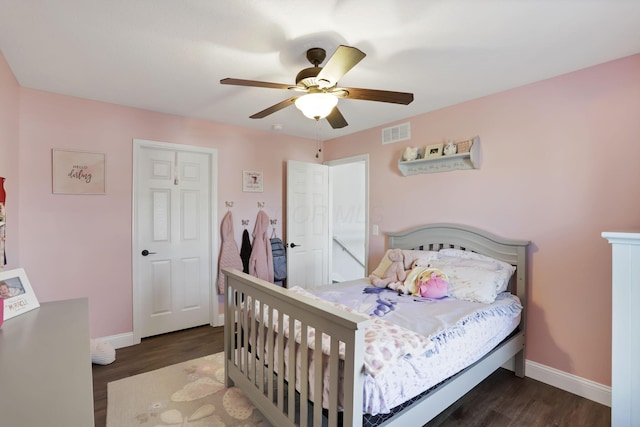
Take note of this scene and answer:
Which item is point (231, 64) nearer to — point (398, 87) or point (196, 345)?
point (398, 87)

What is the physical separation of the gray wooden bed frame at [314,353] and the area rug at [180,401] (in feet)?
0.51

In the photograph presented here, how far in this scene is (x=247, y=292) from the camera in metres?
2.05

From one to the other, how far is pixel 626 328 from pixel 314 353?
66.8 inches

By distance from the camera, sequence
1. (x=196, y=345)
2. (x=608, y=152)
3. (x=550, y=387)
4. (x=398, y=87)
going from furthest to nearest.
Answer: (x=196, y=345) → (x=398, y=87) → (x=550, y=387) → (x=608, y=152)

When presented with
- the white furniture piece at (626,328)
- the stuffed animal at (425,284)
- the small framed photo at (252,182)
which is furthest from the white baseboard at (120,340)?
the white furniture piece at (626,328)

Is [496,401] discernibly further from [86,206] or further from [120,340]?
[86,206]

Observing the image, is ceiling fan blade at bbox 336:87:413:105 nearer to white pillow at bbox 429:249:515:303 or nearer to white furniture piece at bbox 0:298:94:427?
white pillow at bbox 429:249:515:303

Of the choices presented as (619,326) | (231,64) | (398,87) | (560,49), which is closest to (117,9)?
(231,64)

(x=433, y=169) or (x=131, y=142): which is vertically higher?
(x=131, y=142)

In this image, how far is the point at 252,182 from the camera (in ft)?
12.7

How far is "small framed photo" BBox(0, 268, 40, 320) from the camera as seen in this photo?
1.42 m

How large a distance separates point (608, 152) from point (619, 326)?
120cm

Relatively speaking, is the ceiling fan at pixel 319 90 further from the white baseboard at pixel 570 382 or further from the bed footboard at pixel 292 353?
the white baseboard at pixel 570 382

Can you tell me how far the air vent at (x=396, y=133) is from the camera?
3.39m
